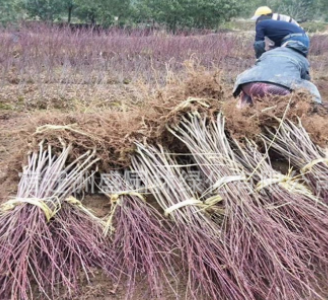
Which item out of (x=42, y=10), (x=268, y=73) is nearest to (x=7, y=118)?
(x=268, y=73)

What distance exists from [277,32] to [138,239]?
108 inches

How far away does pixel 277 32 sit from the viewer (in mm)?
3779

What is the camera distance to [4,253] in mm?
1581

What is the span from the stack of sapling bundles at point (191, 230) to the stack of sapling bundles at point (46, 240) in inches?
12.6

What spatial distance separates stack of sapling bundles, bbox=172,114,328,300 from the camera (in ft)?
5.20

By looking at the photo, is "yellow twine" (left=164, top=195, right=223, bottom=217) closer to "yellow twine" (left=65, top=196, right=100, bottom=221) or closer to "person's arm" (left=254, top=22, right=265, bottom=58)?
"yellow twine" (left=65, top=196, right=100, bottom=221)

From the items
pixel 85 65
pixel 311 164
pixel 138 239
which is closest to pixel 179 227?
pixel 138 239

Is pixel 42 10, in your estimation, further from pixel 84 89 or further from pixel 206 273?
pixel 206 273

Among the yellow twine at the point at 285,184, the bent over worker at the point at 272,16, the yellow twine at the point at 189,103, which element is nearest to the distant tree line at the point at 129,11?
the bent over worker at the point at 272,16

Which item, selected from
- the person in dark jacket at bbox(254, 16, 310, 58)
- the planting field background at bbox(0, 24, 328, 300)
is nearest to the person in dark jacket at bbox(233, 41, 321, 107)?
the person in dark jacket at bbox(254, 16, 310, 58)

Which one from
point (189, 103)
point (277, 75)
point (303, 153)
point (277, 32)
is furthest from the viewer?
point (277, 32)

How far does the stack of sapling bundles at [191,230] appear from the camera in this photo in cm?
158

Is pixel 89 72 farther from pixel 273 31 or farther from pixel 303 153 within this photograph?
pixel 303 153

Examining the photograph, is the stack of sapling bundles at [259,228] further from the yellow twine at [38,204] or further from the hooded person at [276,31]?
the hooded person at [276,31]
